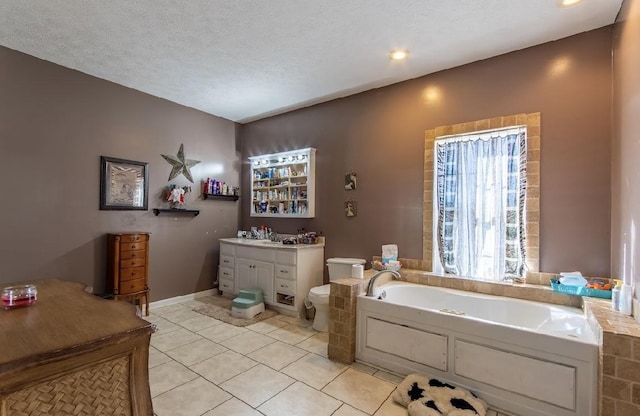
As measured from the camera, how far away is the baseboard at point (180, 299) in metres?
4.07

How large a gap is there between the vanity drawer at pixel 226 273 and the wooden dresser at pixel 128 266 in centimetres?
106

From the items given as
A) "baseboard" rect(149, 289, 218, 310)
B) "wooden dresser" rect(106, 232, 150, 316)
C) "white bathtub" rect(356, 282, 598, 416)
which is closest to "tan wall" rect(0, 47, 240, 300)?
"baseboard" rect(149, 289, 218, 310)

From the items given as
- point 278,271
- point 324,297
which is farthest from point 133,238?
point 324,297

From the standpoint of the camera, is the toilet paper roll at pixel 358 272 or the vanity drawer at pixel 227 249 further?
the vanity drawer at pixel 227 249

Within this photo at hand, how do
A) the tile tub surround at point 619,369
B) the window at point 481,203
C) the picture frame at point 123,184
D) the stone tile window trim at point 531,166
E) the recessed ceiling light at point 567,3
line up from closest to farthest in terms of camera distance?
the tile tub surround at point 619,369, the recessed ceiling light at point 567,3, the stone tile window trim at point 531,166, the window at point 481,203, the picture frame at point 123,184

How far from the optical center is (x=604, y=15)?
2342 millimetres

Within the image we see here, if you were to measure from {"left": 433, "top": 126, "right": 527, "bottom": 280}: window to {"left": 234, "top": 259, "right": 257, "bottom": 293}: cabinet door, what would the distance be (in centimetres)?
236

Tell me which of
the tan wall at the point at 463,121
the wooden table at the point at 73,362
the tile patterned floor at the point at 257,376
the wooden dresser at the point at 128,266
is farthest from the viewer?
the wooden dresser at the point at 128,266

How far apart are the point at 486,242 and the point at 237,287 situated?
3223 mm

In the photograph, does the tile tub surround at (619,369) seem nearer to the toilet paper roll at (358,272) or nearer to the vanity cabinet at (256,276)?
the toilet paper roll at (358,272)

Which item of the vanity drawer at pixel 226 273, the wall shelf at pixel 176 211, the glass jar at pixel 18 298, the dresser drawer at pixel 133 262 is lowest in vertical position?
the vanity drawer at pixel 226 273

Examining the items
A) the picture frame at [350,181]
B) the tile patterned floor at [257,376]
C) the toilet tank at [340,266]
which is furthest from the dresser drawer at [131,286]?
the picture frame at [350,181]

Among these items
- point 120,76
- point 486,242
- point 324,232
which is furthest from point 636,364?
point 120,76

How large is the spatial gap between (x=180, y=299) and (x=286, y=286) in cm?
170
